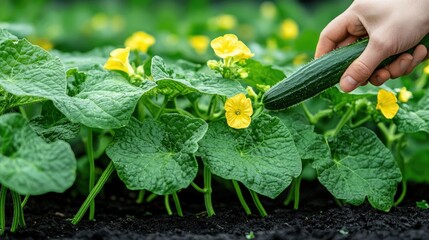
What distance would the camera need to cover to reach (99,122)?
208cm

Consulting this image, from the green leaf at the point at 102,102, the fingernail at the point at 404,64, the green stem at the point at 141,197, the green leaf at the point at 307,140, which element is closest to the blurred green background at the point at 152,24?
the green stem at the point at 141,197

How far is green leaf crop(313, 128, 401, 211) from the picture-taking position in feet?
7.81

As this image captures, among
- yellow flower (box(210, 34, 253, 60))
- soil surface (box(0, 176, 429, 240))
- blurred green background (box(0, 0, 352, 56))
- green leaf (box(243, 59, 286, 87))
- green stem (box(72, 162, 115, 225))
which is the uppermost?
blurred green background (box(0, 0, 352, 56))

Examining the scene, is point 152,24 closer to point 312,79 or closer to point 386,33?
point 312,79

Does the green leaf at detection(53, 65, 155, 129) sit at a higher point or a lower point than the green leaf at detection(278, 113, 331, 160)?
higher

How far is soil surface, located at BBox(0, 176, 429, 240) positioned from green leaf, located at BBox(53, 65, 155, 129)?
1.13 ft

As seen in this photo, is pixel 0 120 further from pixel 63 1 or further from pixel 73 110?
pixel 63 1

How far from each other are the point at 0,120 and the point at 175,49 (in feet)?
7.50

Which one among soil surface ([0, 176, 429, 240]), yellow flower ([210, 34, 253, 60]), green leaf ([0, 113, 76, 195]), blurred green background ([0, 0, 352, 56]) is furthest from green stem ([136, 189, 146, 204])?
blurred green background ([0, 0, 352, 56])

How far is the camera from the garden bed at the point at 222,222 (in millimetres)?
2021

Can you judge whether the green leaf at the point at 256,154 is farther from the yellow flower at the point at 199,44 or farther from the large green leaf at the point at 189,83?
the yellow flower at the point at 199,44

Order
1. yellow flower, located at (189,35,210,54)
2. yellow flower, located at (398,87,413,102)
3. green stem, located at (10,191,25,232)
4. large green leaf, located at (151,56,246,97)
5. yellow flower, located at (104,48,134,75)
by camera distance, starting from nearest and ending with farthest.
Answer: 1. green stem, located at (10,191,25,232)
2. large green leaf, located at (151,56,246,97)
3. yellow flower, located at (104,48,134,75)
4. yellow flower, located at (398,87,413,102)
5. yellow flower, located at (189,35,210,54)

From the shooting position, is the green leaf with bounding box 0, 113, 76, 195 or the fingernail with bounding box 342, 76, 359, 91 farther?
the fingernail with bounding box 342, 76, 359, 91

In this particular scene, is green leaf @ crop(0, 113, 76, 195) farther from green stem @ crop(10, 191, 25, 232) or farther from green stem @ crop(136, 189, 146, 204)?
green stem @ crop(136, 189, 146, 204)
